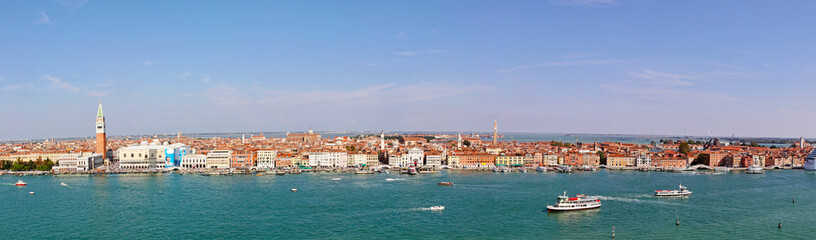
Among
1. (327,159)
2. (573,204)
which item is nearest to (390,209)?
(573,204)

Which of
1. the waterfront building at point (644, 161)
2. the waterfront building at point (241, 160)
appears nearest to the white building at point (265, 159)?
the waterfront building at point (241, 160)

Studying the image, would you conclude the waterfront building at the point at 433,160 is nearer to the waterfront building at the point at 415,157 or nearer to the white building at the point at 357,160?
the waterfront building at the point at 415,157

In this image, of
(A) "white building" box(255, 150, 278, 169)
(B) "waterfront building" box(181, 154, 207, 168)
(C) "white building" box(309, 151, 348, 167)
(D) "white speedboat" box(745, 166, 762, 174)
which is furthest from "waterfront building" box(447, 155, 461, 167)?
(D) "white speedboat" box(745, 166, 762, 174)

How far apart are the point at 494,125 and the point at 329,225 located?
158 ft

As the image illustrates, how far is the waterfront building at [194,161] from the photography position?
26297 millimetres

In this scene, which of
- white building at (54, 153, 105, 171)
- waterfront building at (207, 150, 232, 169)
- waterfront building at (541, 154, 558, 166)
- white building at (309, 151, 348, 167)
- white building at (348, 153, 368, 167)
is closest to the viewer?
white building at (54, 153, 105, 171)

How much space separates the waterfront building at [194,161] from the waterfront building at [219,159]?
273 mm

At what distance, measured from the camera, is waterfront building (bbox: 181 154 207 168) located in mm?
26297

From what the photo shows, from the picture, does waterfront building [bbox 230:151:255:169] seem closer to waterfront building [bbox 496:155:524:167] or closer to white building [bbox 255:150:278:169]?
white building [bbox 255:150:278:169]

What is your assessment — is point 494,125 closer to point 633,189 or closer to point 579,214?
point 633,189

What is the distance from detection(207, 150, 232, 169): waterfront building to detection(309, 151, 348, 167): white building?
4.06 metres

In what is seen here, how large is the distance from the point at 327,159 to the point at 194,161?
651 centimetres

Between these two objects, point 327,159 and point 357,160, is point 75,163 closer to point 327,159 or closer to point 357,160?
point 327,159

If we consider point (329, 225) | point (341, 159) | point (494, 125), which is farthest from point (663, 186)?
point (494, 125)
